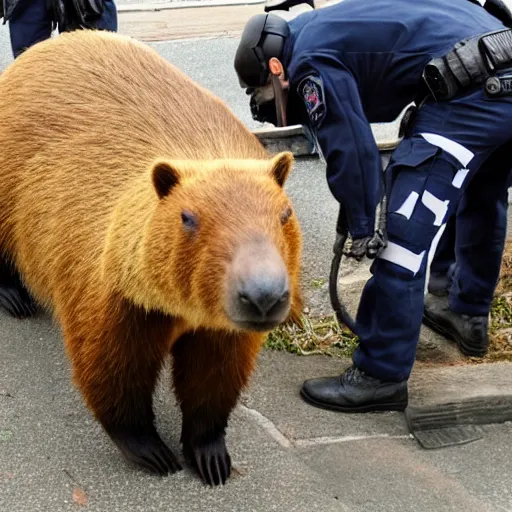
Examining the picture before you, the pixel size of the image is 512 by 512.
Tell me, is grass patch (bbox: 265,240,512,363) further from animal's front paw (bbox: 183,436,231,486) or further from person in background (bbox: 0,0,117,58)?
person in background (bbox: 0,0,117,58)

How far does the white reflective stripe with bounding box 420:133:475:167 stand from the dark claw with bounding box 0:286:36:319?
256 cm

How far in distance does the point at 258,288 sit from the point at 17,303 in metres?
2.59

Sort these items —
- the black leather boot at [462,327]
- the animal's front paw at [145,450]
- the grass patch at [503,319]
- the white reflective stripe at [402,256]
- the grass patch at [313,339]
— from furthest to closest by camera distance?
the grass patch at [503,319] < the black leather boot at [462,327] < the grass patch at [313,339] < the white reflective stripe at [402,256] < the animal's front paw at [145,450]

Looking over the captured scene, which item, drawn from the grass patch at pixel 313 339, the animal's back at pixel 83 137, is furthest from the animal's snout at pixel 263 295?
the grass patch at pixel 313 339

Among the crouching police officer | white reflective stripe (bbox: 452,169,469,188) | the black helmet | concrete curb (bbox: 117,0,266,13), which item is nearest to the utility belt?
the crouching police officer

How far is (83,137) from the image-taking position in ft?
14.6

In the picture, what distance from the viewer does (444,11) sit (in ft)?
14.4

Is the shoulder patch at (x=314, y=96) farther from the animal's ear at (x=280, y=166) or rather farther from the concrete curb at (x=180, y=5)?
the concrete curb at (x=180, y=5)

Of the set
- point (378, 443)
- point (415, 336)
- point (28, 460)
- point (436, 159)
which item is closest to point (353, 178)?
point (436, 159)

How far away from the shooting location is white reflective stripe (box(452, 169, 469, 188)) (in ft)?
14.1

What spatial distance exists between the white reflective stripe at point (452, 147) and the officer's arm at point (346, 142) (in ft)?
0.99

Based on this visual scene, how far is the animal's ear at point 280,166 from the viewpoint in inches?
141

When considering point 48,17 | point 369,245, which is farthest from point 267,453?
point 48,17

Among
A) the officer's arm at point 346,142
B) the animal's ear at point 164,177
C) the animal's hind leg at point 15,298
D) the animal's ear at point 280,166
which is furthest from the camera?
the animal's hind leg at point 15,298
